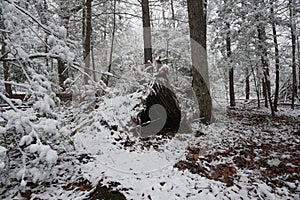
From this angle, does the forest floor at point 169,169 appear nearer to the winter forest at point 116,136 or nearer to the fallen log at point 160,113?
the winter forest at point 116,136

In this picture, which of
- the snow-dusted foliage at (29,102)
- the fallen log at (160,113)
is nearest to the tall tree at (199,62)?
the fallen log at (160,113)

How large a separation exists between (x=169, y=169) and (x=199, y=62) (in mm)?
3690

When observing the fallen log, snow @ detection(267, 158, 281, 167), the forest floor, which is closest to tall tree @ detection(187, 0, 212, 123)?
the fallen log

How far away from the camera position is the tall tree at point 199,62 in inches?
228

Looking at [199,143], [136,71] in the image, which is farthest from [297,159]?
[136,71]

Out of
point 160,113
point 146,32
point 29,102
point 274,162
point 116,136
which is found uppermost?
point 146,32

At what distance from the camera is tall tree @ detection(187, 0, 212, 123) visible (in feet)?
19.0

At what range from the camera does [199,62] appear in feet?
19.2

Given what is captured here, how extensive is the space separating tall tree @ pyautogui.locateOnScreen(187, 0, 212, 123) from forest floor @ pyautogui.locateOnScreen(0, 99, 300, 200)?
3.98 ft

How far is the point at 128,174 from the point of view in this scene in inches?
112

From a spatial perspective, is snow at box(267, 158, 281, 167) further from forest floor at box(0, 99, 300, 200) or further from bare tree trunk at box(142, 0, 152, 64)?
bare tree trunk at box(142, 0, 152, 64)

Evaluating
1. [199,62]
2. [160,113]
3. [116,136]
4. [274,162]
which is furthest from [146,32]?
[274,162]

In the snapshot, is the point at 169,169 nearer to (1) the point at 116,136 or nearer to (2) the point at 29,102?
(1) the point at 116,136

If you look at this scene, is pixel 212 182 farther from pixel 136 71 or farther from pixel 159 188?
pixel 136 71
